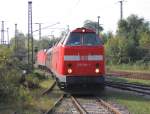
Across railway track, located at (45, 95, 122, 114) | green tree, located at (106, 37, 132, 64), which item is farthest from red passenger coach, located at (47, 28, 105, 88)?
green tree, located at (106, 37, 132, 64)

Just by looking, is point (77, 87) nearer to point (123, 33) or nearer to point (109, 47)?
point (109, 47)

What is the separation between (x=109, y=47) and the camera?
83.8 m

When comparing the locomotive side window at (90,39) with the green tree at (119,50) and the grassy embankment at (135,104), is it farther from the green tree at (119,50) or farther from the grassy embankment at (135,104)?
the green tree at (119,50)

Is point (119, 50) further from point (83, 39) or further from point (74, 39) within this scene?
point (74, 39)

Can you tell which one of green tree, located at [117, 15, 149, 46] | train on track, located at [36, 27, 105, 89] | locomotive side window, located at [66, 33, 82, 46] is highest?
green tree, located at [117, 15, 149, 46]

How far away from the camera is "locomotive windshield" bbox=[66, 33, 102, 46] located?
21781 mm

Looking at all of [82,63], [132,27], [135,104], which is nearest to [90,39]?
[82,63]

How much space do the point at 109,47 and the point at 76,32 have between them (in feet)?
203

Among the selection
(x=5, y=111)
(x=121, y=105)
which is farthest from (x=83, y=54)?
(x=5, y=111)

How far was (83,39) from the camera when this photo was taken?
2200 cm

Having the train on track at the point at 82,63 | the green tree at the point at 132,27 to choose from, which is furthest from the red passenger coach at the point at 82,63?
the green tree at the point at 132,27

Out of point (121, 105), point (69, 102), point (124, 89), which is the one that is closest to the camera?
point (121, 105)

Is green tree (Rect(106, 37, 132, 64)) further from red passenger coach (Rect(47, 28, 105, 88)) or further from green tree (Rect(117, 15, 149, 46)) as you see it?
red passenger coach (Rect(47, 28, 105, 88))

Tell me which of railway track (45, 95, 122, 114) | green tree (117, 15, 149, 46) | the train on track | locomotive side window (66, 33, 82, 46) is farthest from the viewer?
green tree (117, 15, 149, 46)
